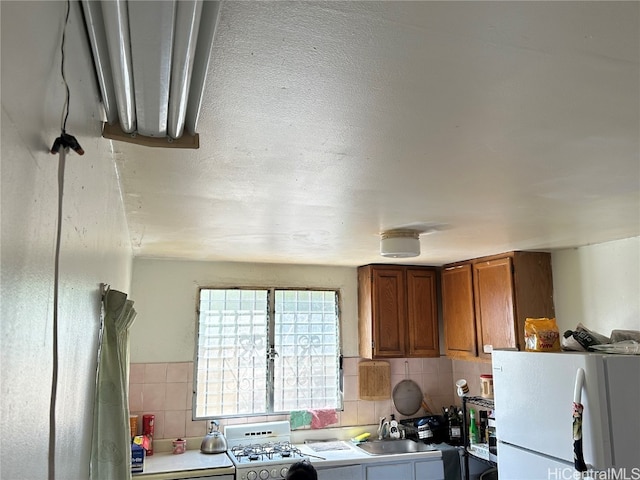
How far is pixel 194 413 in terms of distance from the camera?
3652mm

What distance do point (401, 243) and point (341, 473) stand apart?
1.72m

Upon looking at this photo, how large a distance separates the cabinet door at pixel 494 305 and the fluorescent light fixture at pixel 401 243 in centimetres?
109

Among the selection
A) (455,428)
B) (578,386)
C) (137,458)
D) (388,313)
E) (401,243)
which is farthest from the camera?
(388,313)

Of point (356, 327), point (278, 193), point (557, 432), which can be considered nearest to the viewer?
point (278, 193)

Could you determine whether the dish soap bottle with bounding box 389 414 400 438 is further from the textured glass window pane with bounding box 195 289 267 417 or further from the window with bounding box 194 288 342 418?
the textured glass window pane with bounding box 195 289 267 417

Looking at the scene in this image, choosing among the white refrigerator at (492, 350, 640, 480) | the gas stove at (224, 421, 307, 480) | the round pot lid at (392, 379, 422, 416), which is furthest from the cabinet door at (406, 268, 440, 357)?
the white refrigerator at (492, 350, 640, 480)

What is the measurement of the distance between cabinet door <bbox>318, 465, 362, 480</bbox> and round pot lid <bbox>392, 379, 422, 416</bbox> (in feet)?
3.01

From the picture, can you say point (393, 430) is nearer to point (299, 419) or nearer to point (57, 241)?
point (299, 419)

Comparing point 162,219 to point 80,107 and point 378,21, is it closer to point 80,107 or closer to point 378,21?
point 80,107

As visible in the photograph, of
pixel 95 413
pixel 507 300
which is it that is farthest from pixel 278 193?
pixel 507 300

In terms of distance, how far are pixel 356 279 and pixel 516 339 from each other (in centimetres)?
141

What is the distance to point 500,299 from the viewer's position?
343 centimetres

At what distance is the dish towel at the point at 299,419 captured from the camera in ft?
12.6

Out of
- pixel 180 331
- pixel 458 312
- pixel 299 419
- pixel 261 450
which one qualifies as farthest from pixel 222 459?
pixel 458 312
